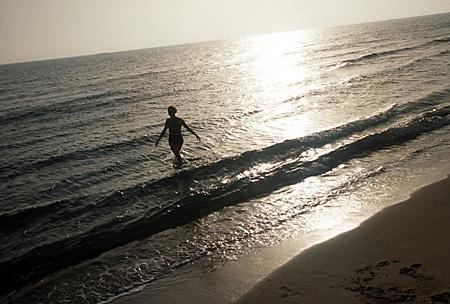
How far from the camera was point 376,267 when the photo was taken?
6715 millimetres

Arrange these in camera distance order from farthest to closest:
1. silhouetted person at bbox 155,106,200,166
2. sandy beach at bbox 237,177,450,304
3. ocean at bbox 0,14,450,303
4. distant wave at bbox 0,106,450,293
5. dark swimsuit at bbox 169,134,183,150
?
dark swimsuit at bbox 169,134,183,150, silhouetted person at bbox 155,106,200,166, distant wave at bbox 0,106,450,293, ocean at bbox 0,14,450,303, sandy beach at bbox 237,177,450,304

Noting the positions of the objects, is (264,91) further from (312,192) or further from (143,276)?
(143,276)

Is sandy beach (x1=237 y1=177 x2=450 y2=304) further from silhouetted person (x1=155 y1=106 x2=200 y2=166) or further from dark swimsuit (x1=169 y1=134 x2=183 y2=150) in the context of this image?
dark swimsuit (x1=169 y1=134 x2=183 y2=150)

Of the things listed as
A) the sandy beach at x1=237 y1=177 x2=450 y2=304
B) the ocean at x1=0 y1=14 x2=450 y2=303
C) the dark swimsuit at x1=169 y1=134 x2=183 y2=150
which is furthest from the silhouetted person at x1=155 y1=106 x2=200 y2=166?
the sandy beach at x1=237 y1=177 x2=450 y2=304

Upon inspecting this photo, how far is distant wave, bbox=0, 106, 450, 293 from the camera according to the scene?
9281 mm

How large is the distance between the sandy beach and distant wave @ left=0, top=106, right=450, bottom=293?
159 inches

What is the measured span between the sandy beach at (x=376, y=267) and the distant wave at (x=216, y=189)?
403cm

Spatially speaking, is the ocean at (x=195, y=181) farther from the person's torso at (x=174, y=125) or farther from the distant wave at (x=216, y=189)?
the person's torso at (x=174, y=125)

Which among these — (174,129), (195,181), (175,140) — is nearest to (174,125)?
(174,129)

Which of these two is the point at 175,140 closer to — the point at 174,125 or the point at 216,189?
the point at 174,125

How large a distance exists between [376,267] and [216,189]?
6.38m

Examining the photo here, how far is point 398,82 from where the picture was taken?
28.2 metres

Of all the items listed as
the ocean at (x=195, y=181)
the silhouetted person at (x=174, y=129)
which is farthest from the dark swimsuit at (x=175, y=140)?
the ocean at (x=195, y=181)

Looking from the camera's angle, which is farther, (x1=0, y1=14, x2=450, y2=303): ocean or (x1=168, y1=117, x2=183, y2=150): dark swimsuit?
(x1=168, y1=117, x2=183, y2=150): dark swimsuit
